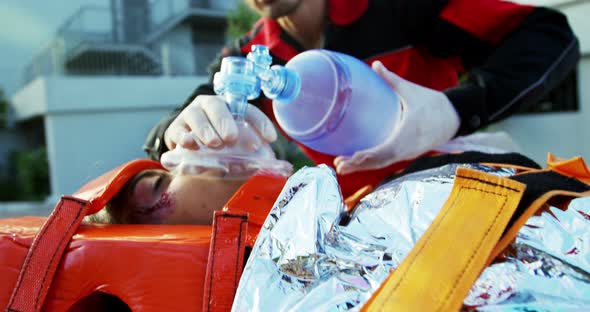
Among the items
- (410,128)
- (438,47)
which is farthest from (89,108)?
(410,128)

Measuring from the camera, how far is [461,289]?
0.40 metres

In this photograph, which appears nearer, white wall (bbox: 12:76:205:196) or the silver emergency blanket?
the silver emergency blanket

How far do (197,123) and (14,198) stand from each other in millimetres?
9426

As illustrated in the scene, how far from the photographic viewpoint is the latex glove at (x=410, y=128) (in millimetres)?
938

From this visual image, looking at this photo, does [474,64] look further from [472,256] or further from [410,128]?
[472,256]

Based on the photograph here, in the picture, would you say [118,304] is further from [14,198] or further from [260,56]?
[14,198]

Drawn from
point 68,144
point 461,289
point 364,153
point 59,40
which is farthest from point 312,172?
point 59,40

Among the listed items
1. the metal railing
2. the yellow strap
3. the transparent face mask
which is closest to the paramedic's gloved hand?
the transparent face mask

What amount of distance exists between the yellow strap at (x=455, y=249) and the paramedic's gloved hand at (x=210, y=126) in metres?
0.35

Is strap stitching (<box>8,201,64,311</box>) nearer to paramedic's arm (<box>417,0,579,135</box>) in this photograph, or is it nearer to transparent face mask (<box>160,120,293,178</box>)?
transparent face mask (<box>160,120,293,178</box>)

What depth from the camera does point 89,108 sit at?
7312 mm

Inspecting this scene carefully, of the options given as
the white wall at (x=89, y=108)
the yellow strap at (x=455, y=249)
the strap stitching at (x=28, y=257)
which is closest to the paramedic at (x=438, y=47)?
the strap stitching at (x=28, y=257)

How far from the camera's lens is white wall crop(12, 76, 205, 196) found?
7.04 meters

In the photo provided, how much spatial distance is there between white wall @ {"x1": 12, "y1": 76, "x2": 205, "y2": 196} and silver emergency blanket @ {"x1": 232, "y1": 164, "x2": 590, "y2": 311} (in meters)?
6.44
